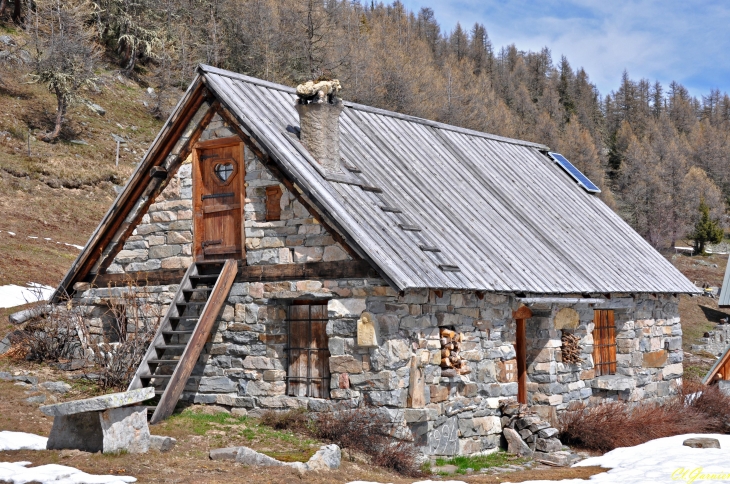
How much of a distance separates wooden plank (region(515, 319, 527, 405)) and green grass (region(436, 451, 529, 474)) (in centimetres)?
170

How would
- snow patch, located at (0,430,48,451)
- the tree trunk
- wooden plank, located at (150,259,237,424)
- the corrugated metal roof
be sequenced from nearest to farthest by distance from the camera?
snow patch, located at (0,430,48,451) < wooden plank, located at (150,259,237,424) < the corrugated metal roof < the tree trunk

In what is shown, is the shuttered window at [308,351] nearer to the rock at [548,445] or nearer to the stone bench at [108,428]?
the stone bench at [108,428]

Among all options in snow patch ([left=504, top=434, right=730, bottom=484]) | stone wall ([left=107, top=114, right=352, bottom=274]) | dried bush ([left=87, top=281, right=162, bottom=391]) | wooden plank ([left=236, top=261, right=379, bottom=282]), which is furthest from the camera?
dried bush ([left=87, top=281, right=162, bottom=391])

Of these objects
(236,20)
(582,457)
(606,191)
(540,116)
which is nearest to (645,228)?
(606,191)

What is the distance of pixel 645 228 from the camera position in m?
62.0

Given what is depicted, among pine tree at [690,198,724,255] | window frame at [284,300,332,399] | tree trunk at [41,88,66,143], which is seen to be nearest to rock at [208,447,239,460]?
window frame at [284,300,332,399]

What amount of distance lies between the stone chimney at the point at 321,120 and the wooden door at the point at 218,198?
109cm

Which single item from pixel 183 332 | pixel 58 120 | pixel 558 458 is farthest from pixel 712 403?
pixel 58 120

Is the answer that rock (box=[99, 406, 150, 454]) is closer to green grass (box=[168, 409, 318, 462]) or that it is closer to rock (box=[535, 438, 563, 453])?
green grass (box=[168, 409, 318, 462])

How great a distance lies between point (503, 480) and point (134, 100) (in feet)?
122

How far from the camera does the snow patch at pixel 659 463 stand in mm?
9961

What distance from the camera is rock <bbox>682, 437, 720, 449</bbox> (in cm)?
1212

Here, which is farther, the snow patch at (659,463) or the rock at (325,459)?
the snow patch at (659,463)

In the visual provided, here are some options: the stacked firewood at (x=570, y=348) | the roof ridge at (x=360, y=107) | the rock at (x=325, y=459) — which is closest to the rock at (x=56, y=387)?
the rock at (x=325, y=459)
